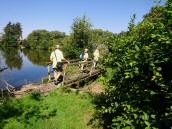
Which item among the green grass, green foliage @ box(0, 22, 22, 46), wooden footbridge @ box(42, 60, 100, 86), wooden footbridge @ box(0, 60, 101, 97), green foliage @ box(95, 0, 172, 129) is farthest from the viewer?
green foliage @ box(0, 22, 22, 46)

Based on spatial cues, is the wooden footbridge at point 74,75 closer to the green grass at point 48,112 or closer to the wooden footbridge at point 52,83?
the wooden footbridge at point 52,83

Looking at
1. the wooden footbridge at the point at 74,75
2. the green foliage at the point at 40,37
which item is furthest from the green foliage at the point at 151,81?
the green foliage at the point at 40,37

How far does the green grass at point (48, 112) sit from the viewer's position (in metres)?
10.3

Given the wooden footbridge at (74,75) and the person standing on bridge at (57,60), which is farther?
the wooden footbridge at (74,75)

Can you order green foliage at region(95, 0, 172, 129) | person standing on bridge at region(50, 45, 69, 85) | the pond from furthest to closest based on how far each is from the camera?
the pond → person standing on bridge at region(50, 45, 69, 85) → green foliage at region(95, 0, 172, 129)

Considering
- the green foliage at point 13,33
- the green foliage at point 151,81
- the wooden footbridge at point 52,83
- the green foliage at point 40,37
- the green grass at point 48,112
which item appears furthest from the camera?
the green foliage at point 13,33

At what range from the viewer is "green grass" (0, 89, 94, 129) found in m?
10.3

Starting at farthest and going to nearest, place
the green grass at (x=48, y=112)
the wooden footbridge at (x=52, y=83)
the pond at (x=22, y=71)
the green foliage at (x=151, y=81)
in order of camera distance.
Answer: the pond at (x=22, y=71) → the wooden footbridge at (x=52, y=83) → the green grass at (x=48, y=112) → the green foliage at (x=151, y=81)

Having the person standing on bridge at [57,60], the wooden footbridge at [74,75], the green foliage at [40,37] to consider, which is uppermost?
the green foliage at [40,37]

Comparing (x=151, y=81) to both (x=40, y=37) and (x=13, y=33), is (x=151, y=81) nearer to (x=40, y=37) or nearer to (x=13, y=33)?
(x=40, y=37)

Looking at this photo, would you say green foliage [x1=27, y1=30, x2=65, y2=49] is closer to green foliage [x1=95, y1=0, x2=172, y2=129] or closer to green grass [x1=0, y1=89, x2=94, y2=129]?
green grass [x1=0, y1=89, x2=94, y2=129]

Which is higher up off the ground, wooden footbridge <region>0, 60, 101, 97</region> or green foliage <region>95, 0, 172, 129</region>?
green foliage <region>95, 0, 172, 129</region>

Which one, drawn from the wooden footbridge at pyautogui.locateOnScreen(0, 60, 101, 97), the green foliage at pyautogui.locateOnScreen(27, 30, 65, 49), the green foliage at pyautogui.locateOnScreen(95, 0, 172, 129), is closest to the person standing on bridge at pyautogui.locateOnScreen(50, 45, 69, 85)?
the wooden footbridge at pyautogui.locateOnScreen(0, 60, 101, 97)

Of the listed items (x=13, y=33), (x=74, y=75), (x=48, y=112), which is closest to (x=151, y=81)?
(x=48, y=112)
